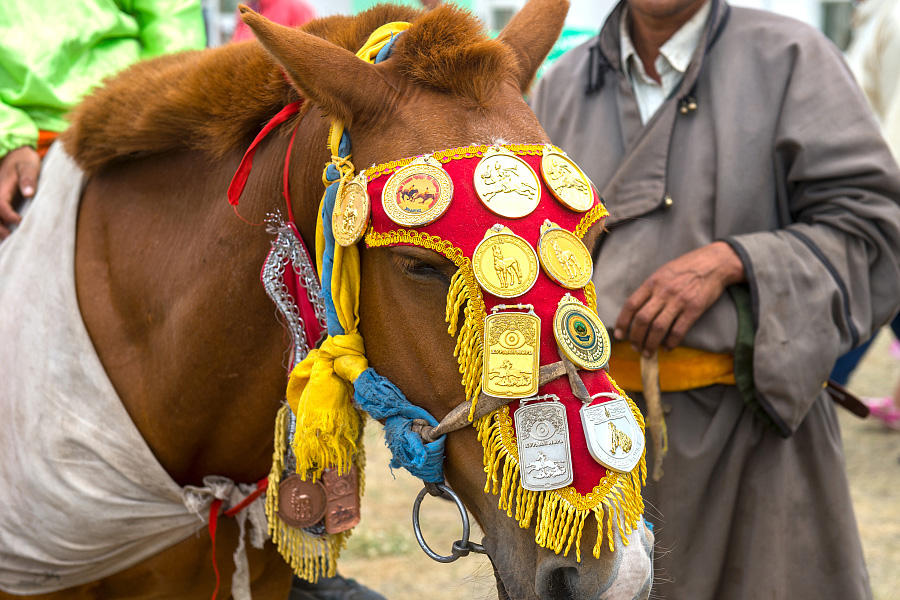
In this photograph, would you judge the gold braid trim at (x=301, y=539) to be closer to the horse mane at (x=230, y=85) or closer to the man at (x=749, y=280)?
the horse mane at (x=230, y=85)

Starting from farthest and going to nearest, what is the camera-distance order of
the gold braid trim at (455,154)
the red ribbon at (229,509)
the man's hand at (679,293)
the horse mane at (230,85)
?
the man's hand at (679,293) < the red ribbon at (229,509) < the horse mane at (230,85) < the gold braid trim at (455,154)

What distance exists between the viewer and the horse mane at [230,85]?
162 cm

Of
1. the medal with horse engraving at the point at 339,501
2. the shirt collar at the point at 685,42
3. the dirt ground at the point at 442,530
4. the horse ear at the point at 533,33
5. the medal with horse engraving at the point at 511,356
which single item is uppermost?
the horse ear at the point at 533,33

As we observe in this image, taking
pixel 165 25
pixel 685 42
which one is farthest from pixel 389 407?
pixel 165 25

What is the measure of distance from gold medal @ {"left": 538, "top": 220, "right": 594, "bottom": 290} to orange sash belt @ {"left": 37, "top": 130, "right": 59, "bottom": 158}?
1965 millimetres

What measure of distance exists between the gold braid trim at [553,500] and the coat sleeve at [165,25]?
208cm

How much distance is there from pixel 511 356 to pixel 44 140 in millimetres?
2033

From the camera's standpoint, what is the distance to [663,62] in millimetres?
2555

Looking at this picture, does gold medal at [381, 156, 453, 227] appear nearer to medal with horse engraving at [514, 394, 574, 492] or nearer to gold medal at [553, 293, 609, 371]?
gold medal at [553, 293, 609, 371]

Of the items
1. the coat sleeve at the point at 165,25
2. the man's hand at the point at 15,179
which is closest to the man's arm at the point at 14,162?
the man's hand at the point at 15,179

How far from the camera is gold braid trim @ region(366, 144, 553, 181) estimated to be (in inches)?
59.2

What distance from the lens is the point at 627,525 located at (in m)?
1.41

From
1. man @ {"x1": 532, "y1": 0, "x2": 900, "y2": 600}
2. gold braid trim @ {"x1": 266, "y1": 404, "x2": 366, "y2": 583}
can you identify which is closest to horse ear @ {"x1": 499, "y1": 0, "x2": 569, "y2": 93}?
man @ {"x1": 532, "y1": 0, "x2": 900, "y2": 600}

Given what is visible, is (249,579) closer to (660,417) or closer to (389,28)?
(660,417)
